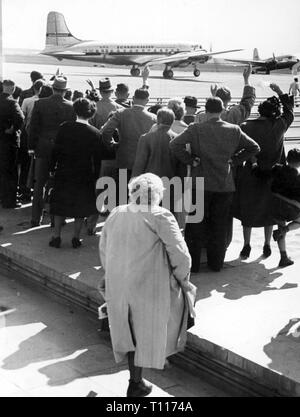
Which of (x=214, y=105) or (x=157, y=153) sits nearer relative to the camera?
(x=214, y=105)

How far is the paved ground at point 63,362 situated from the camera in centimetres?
470

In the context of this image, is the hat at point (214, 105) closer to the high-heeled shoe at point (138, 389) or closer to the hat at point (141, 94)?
the hat at point (141, 94)

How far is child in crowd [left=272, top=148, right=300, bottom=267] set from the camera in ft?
21.3

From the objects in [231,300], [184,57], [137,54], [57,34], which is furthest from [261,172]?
[57,34]

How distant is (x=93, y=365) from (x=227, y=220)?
85.9 inches

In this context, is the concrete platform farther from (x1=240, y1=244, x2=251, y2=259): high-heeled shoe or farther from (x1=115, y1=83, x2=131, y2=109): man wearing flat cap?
(x1=115, y1=83, x2=131, y2=109): man wearing flat cap

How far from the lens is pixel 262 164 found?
6.92m

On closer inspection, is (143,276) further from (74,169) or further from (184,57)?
(184,57)

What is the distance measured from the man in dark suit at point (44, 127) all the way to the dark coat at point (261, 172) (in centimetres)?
220

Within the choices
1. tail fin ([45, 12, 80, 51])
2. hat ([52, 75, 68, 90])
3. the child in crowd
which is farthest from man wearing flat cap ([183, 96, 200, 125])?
tail fin ([45, 12, 80, 51])

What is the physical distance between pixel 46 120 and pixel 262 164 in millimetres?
2619

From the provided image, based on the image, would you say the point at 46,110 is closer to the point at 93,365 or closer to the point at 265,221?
the point at 265,221
